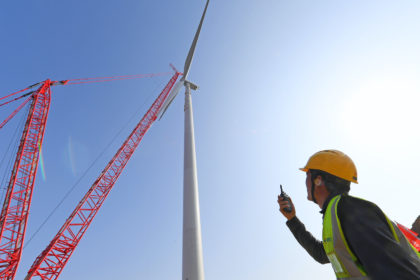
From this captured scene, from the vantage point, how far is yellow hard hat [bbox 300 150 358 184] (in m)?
2.64

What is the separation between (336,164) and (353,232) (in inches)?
40.0

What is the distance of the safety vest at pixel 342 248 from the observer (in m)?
1.87

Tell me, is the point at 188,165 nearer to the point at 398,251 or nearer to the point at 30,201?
the point at 398,251

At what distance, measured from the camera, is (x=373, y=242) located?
5.49 ft

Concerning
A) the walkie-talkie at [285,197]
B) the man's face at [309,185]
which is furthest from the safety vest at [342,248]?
the walkie-talkie at [285,197]

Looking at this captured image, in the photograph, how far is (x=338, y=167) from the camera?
8.72 ft

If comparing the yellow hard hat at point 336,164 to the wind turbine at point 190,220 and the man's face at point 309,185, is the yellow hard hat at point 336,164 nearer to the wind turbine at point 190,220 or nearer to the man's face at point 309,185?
the man's face at point 309,185

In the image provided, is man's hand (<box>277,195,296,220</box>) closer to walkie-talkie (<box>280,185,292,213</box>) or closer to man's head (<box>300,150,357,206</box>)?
walkie-talkie (<box>280,185,292,213</box>)

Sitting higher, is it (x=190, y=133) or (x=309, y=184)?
(x=190, y=133)

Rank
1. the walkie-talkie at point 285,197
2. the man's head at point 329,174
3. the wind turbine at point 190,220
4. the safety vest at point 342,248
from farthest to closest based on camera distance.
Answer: the wind turbine at point 190,220 → the walkie-talkie at point 285,197 → the man's head at point 329,174 → the safety vest at point 342,248

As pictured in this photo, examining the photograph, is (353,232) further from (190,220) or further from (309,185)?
(190,220)

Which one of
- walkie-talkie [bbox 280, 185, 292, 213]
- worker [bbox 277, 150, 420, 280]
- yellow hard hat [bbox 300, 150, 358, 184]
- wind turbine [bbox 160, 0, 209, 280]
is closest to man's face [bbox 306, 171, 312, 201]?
worker [bbox 277, 150, 420, 280]

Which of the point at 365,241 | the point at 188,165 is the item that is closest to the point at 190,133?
the point at 188,165

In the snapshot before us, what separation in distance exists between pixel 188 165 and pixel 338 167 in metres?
12.8
